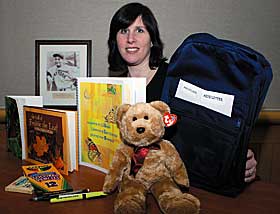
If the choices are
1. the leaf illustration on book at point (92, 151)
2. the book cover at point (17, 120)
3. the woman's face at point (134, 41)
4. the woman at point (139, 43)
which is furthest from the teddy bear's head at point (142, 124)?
the woman's face at point (134, 41)

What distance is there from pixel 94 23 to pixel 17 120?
0.87 m

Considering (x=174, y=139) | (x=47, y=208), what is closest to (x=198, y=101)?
(x=174, y=139)

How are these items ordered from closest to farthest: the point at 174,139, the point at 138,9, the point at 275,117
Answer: the point at 174,139
the point at 138,9
the point at 275,117

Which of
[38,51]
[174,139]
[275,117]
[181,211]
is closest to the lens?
[181,211]

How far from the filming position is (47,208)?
0.74 metres

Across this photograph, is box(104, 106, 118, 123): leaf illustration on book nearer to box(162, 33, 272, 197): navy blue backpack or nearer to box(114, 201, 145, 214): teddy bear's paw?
box(162, 33, 272, 197): navy blue backpack

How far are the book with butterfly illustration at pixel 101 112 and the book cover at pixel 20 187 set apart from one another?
0.19 meters

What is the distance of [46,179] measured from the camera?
0.84 metres

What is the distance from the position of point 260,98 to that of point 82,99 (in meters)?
0.46

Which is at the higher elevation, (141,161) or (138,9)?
(138,9)

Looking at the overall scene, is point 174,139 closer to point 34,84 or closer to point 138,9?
point 138,9

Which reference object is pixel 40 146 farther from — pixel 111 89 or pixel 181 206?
pixel 181 206

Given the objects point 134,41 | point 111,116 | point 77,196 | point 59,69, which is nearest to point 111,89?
point 111,116

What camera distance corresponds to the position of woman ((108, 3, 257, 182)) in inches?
58.9
